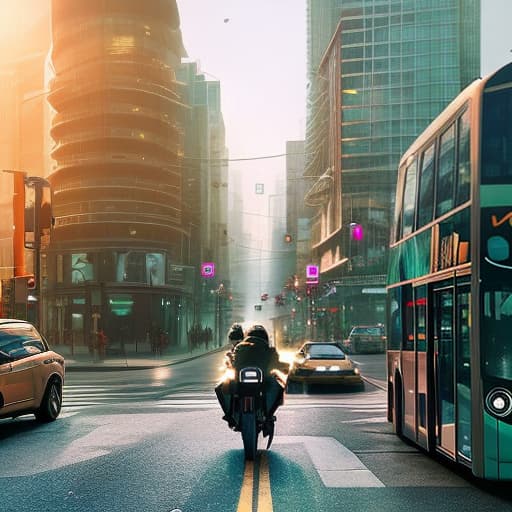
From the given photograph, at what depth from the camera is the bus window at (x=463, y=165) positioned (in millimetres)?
7351

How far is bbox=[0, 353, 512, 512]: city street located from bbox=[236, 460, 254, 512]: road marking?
0.01 m

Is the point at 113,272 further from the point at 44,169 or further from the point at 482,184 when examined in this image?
the point at 482,184

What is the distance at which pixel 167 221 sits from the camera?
7631 cm

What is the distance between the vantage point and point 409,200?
406 inches

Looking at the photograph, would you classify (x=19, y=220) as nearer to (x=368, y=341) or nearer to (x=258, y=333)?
→ (x=258, y=333)

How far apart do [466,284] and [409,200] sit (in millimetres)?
3291

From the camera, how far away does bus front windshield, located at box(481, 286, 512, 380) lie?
6.70 meters

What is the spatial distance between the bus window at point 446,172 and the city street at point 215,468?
9.20 ft

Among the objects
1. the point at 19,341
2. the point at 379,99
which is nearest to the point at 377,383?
the point at 19,341

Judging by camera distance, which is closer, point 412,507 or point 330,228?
point 412,507

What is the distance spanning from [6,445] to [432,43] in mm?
80286

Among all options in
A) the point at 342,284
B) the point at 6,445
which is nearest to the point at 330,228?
the point at 342,284

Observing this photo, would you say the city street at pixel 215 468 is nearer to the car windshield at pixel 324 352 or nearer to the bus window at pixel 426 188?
the bus window at pixel 426 188

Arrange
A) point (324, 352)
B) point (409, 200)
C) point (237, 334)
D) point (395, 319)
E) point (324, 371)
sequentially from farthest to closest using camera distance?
point (324, 352) < point (324, 371) < point (395, 319) < point (237, 334) < point (409, 200)
